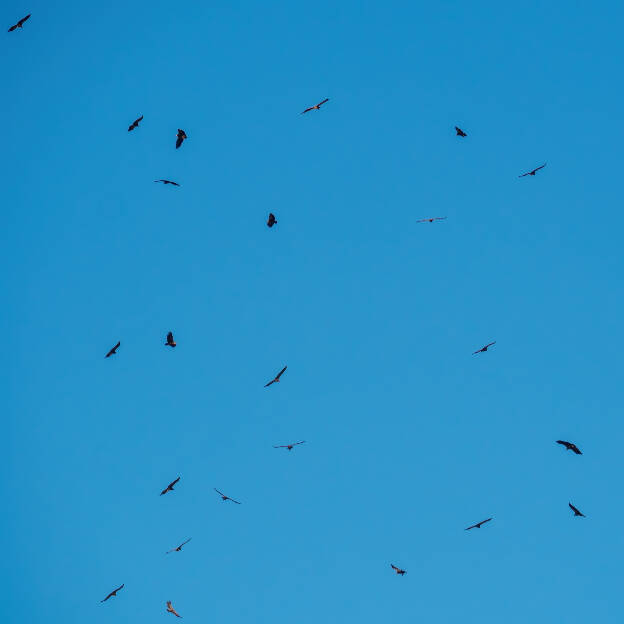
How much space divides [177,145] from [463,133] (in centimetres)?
1138

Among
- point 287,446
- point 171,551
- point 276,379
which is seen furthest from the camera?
point 171,551

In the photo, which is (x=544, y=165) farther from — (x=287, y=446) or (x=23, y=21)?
(x=23, y=21)

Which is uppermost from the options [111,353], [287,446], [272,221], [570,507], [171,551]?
[272,221]

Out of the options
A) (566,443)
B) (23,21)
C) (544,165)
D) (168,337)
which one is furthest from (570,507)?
(23,21)

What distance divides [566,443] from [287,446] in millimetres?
10477

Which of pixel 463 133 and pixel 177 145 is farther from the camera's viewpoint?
pixel 463 133

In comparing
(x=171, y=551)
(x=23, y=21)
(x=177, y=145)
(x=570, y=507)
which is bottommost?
(x=570, y=507)

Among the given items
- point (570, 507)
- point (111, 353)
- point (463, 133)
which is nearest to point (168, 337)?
point (111, 353)

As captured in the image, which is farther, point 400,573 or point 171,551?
point 171,551

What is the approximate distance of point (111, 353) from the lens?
36094 millimetres

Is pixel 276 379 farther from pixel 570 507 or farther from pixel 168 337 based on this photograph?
pixel 570 507

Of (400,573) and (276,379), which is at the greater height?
(276,379)

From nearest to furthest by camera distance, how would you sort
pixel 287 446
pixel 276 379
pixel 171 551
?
1. pixel 276 379
2. pixel 287 446
3. pixel 171 551

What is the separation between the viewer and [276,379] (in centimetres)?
3250
